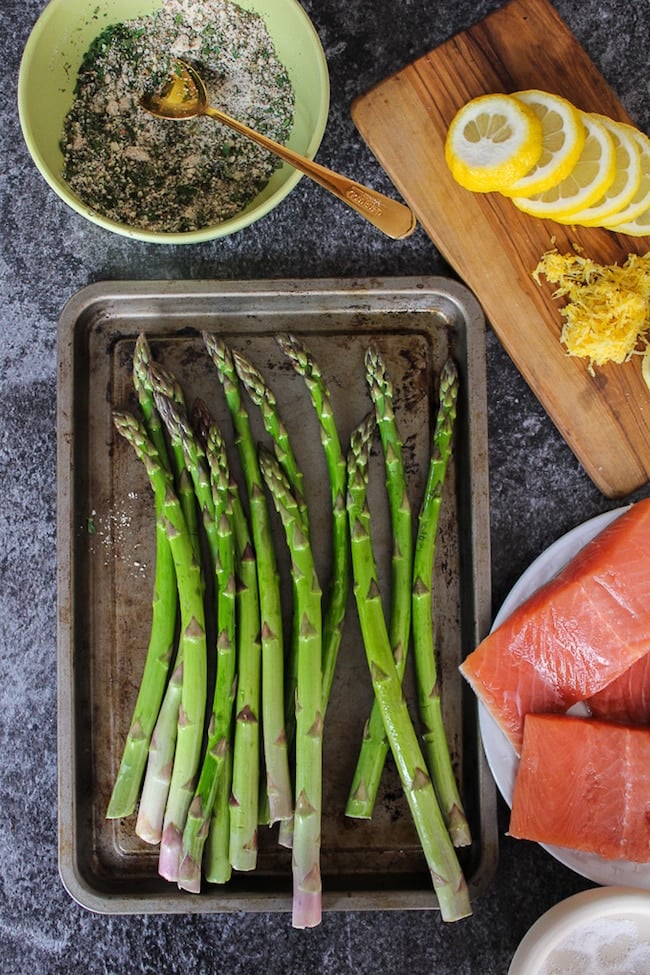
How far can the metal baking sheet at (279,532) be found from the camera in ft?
6.75

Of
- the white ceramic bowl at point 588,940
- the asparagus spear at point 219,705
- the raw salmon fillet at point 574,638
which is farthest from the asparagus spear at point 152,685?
the white ceramic bowl at point 588,940

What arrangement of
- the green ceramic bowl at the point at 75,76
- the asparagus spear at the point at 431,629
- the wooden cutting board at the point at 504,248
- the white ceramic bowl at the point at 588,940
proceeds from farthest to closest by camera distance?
the wooden cutting board at the point at 504,248 → the asparagus spear at the point at 431,629 → the green ceramic bowl at the point at 75,76 → the white ceramic bowl at the point at 588,940

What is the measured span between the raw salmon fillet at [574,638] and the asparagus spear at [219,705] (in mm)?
589

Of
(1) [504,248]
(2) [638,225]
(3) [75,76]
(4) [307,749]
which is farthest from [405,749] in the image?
(3) [75,76]

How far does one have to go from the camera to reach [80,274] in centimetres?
220

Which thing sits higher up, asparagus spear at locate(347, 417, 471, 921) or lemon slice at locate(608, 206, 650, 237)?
lemon slice at locate(608, 206, 650, 237)

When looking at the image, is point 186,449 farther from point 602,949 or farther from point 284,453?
point 602,949

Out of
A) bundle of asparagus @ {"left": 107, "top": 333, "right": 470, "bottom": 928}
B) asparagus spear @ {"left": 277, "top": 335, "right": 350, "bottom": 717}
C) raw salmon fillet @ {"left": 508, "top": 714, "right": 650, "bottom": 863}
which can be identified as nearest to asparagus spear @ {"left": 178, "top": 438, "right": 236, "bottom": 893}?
bundle of asparagus @ {"left": 107, "top": 333, "right": 470, "bottom": 928}

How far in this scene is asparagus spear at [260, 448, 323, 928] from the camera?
6.40 ft

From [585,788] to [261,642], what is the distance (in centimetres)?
87

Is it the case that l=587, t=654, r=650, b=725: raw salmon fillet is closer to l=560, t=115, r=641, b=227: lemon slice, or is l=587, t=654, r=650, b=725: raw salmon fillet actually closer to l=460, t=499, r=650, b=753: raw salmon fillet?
l=460, t=499, r=650, b=753: raw salmon fillet

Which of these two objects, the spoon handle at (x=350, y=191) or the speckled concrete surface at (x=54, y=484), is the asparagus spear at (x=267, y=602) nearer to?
the speckled concrete surface at (x=54, y=484)

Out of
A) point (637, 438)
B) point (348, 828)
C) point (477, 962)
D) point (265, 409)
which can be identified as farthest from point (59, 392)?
point (477, 962)

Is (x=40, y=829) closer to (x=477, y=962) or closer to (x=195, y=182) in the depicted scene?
(x=477, y=962)
